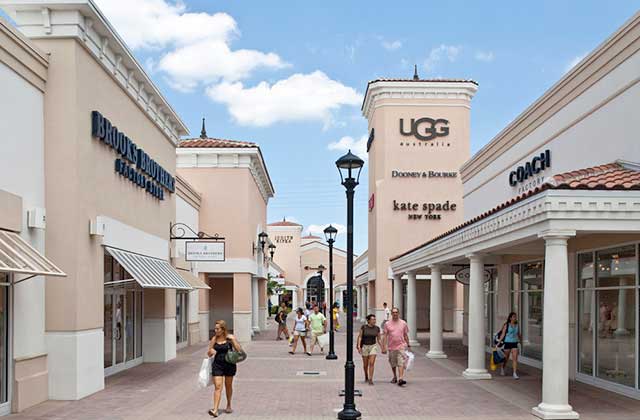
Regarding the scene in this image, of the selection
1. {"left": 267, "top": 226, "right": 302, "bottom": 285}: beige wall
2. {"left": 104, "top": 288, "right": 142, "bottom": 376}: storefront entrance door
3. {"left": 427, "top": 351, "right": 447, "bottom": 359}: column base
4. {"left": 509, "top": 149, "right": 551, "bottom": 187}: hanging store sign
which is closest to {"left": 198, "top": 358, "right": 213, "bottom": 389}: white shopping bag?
{"left": 104, "top": 288, "right": 142, "bottom": 376}: storefront entrance door

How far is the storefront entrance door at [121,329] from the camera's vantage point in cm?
1798

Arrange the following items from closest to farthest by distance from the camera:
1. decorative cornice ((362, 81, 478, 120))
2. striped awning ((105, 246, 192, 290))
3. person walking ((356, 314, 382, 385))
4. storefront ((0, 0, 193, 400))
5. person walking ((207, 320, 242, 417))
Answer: person walking ((207, 320, 242, 417)), storefront ((0, 0, 193, 400)), striped awning ((105, 246, 192, 290)), person walking ((356, 314, 382, 385)), decorative cornice ((362, 81, 478, 120))

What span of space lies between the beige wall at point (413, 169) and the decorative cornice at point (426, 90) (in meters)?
0.26

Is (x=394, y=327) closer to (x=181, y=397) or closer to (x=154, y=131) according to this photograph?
(x=181, y=397)

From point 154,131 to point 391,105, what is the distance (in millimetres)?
21354

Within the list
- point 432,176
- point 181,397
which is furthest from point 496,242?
point 432,176

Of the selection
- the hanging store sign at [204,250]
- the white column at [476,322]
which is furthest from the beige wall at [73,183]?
the white column at [476,322]

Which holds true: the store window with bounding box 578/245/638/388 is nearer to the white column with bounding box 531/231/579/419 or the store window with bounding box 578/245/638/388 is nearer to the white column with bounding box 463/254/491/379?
the white column with bounding box 463/254/491/379

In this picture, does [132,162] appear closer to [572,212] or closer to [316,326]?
[316,326]

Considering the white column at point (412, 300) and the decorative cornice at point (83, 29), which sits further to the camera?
the white column at point (412, 300)

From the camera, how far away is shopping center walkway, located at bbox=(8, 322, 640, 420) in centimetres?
1270

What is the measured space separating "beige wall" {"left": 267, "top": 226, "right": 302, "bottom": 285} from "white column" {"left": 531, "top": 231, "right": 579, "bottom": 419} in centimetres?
7678

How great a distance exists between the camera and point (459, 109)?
40594 millimetres

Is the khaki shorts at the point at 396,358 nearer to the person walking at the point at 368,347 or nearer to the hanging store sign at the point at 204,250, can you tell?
the person walking at the point at 368,347
